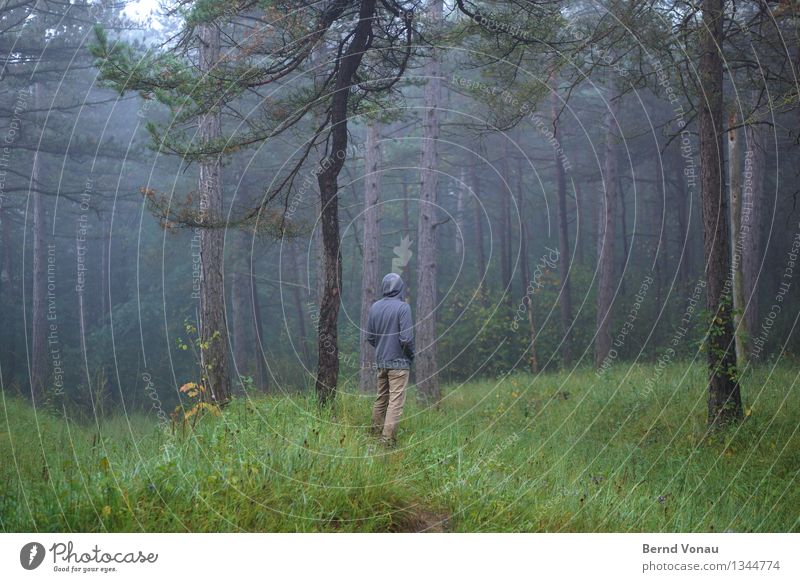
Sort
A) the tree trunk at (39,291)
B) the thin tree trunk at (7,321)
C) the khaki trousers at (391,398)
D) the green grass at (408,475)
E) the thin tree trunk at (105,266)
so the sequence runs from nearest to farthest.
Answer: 1. the green grass at (408,475)
2. the khaki trousers at (391,398)
3. the tree trunk at (39,291)
4. the thin tree trunk at (7,321)
5. the thin tree trunk at (105,266)

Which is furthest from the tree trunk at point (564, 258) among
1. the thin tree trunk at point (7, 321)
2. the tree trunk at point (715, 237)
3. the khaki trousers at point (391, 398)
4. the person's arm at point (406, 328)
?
the thin tree trunk at point (7, 321)

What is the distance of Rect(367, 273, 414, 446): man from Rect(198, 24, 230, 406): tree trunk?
9.31 feet

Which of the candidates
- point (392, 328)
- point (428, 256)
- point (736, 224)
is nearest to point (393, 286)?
point (392, 328)

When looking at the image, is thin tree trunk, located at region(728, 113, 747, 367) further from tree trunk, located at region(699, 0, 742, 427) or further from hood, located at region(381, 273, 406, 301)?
hood, located at region(381, 273, 406, 301)

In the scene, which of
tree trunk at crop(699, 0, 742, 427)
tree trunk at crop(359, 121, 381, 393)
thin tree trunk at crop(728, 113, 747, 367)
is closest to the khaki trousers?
tree trunk at crop(699, 0, 742, 427)

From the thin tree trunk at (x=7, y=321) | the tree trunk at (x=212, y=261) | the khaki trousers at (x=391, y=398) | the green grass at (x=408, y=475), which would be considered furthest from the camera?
the thin tree trunk at (x=7, y=321)

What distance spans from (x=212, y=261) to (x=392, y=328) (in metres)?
4.14

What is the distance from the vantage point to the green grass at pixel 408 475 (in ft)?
18.4

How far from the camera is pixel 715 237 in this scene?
375 inches

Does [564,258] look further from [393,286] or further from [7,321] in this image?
[7,321]

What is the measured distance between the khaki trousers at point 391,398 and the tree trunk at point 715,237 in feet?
13.2

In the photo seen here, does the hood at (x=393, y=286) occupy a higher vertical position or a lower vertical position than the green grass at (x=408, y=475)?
higher

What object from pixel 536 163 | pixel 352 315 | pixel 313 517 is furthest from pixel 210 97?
pixel 536 163
